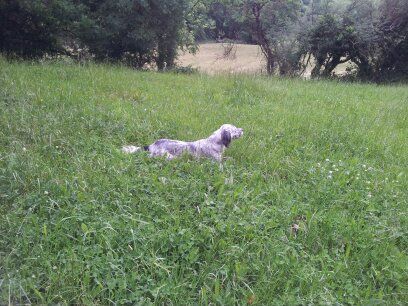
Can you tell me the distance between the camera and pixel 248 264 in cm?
294

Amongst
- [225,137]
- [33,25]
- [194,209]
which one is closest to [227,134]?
[225,137]

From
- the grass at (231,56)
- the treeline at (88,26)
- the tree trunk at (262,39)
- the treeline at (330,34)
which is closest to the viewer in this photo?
the treeline at (88,26)

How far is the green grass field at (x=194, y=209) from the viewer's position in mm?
2715

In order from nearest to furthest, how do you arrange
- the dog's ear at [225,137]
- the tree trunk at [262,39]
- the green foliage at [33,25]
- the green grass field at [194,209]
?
the green grass field at [194,209]
the dog's ear at [225,137]
the green foliage at [33,25]
the tree trunk at [262,39]

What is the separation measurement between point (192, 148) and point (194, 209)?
1.17 m

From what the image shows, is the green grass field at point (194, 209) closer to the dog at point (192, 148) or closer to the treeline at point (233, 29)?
the dog at point (192, 148)

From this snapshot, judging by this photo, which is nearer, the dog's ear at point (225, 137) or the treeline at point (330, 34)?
the dog's ear at point (225, 137)

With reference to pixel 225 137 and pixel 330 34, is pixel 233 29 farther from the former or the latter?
pixel 225 137

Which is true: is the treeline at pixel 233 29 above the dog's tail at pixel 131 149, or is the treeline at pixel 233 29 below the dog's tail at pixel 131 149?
above

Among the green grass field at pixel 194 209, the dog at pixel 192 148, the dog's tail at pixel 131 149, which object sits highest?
the dog at pixel 192 148

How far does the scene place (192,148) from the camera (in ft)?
14.9

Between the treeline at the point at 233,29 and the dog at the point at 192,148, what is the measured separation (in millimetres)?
7088

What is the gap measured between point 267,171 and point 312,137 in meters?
1.39

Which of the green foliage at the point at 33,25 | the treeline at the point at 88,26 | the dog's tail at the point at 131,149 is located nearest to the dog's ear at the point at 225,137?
the dog's tail at the point at 131,149
